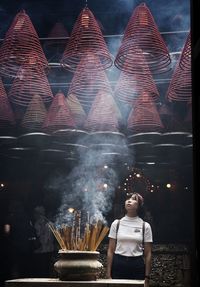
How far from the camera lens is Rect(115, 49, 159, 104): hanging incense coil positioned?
4863mm

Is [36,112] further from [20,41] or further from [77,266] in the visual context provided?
[77,266]

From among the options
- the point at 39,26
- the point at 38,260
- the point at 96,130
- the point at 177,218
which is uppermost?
the point at 39,26

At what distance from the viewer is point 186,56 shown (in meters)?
4.42

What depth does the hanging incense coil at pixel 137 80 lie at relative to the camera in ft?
16.0

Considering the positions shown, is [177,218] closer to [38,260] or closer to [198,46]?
[38,260]

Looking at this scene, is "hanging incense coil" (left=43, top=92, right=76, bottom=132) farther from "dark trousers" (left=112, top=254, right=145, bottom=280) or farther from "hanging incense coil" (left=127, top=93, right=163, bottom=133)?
"dark trousers" (left=112, top=254, right=145, bottom=280)

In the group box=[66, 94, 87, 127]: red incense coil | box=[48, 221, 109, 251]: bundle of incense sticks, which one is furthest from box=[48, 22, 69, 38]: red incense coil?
box=[48, 221, 109, 251]: bundle of incense sticks

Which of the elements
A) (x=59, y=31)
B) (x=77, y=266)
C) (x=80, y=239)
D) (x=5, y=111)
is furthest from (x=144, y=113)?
(x=77, y=266)

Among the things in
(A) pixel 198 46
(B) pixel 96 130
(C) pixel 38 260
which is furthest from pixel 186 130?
(A) pixel 198 46

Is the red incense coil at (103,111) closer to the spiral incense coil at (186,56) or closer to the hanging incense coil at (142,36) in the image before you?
the hanging incense coil at (142,36)

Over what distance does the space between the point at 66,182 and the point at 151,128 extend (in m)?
5.05

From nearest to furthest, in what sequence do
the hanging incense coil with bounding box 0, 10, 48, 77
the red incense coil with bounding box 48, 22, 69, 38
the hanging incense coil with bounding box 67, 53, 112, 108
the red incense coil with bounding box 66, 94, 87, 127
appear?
the hanging incense coil with bounding box 0, 10, 48, 77 < the hanging incense coil with bounding box 67, 53, 112, 108 < the red incense coil with bounding box 66, 94, 87, 127 < the red incense coil with bounding box 48, 22, 69, 38

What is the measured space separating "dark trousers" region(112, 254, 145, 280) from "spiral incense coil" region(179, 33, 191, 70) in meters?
1.96

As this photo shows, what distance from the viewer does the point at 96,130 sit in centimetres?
596
